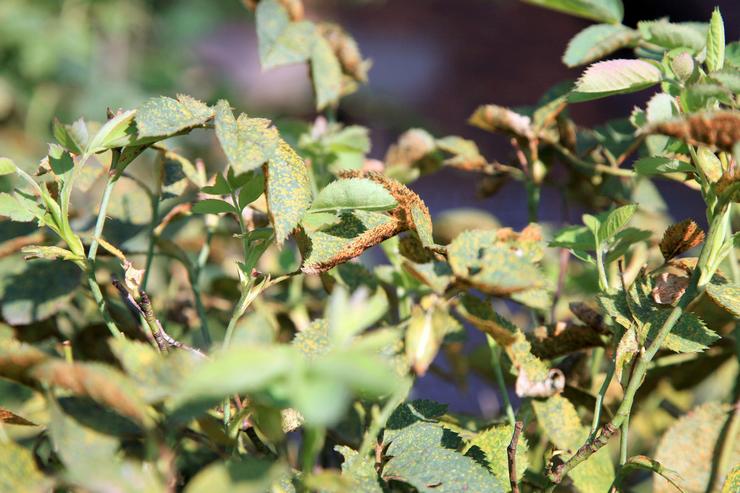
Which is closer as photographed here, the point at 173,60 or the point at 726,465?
the point at 726,465

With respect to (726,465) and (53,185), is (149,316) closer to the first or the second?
(53,185)

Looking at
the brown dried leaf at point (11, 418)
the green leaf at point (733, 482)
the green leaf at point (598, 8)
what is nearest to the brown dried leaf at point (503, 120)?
the green leaf at point (598, 8)

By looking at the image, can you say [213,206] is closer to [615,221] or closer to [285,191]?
[285,191]

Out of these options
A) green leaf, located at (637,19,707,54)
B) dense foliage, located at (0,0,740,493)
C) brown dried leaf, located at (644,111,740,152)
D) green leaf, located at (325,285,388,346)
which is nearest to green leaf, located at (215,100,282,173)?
dense foliage, located at (0,0,740,493)

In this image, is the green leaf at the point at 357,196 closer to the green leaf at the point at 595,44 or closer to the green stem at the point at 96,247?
the green stem at the point at 96,247

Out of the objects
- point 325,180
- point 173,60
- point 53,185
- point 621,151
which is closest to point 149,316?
point 53,185

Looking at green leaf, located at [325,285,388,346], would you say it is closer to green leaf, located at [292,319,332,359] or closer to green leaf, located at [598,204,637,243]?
green leaf, located at [292,319,332,359]
